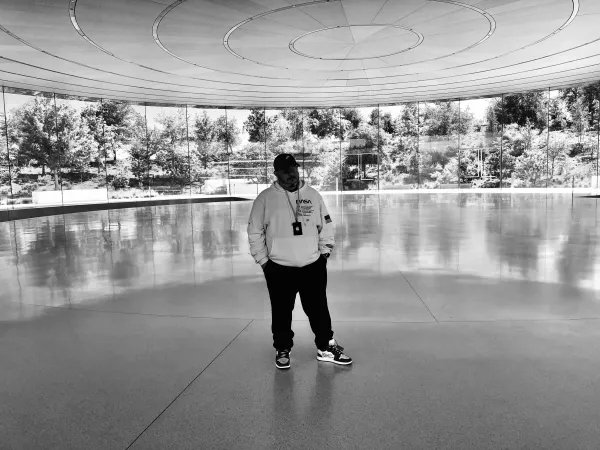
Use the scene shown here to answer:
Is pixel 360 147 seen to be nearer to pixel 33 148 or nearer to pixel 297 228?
pixel 33 148

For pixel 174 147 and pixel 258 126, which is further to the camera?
pixel 258 126

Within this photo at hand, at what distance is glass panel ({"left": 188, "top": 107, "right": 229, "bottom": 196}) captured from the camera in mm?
33750

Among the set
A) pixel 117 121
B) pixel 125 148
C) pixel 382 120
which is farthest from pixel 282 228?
pixel 382 120

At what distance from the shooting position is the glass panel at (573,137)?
104ft

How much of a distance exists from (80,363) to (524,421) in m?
3.30

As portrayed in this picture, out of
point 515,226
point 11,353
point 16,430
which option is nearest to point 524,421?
point 16,430

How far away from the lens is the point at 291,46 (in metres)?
16.2

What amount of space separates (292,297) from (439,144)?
33.7 meters

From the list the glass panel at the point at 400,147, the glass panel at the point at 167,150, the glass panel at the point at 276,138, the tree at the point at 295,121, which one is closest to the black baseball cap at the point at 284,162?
the glass panel at the point at 167,150

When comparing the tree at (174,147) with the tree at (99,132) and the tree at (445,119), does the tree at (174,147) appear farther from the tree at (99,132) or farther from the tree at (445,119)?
the tree at (445,119)

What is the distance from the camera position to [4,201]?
2592 centimetres

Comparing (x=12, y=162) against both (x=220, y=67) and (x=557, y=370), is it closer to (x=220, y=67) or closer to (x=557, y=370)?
(x=220, y=67)

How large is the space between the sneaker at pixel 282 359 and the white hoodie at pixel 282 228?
0.71m

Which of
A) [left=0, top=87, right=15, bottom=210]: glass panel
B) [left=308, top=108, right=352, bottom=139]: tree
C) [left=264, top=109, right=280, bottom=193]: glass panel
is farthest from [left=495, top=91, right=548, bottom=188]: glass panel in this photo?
[left=0, top=87, right=15, bottom=210]: glass panel
